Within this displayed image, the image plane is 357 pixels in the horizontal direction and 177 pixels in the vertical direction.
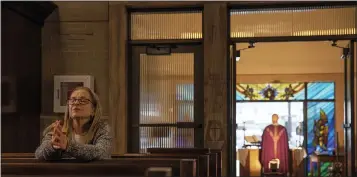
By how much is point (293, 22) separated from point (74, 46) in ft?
6.70

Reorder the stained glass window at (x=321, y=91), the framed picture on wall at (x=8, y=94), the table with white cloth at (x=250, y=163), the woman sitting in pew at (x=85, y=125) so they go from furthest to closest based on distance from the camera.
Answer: the stained glass window at (x=321, y=91), the table with white cloth at (x=250, y=163), the framed picture on wall at (x=8, y=94), the woman sitting in pew at (x=85, y=125)

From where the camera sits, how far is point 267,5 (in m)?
5.02

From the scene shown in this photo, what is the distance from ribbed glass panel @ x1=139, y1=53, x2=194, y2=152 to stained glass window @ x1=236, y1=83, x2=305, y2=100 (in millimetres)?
6618

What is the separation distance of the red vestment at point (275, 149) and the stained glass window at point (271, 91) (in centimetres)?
353

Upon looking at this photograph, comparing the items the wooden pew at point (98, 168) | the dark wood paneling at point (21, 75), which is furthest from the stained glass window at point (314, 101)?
the wooden pew at point (98, 168)

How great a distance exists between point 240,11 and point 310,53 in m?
4.42

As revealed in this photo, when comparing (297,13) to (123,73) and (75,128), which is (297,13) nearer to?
(123,73)

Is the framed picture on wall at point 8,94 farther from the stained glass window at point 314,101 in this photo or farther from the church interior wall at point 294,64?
the stained glass window at point 314,101

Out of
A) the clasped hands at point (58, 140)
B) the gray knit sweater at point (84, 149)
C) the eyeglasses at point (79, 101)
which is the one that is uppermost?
the eyeglasses at point (79, 101)

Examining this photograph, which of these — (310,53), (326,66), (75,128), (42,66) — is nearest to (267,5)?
(42,66)

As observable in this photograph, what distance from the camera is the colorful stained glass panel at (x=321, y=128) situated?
36.4ft

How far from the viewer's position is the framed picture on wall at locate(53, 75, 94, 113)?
5113mm

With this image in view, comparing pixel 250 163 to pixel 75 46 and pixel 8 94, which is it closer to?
pixel 75 46

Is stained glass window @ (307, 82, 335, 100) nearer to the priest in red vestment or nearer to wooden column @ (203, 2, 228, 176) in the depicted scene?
the priest in red vestment
